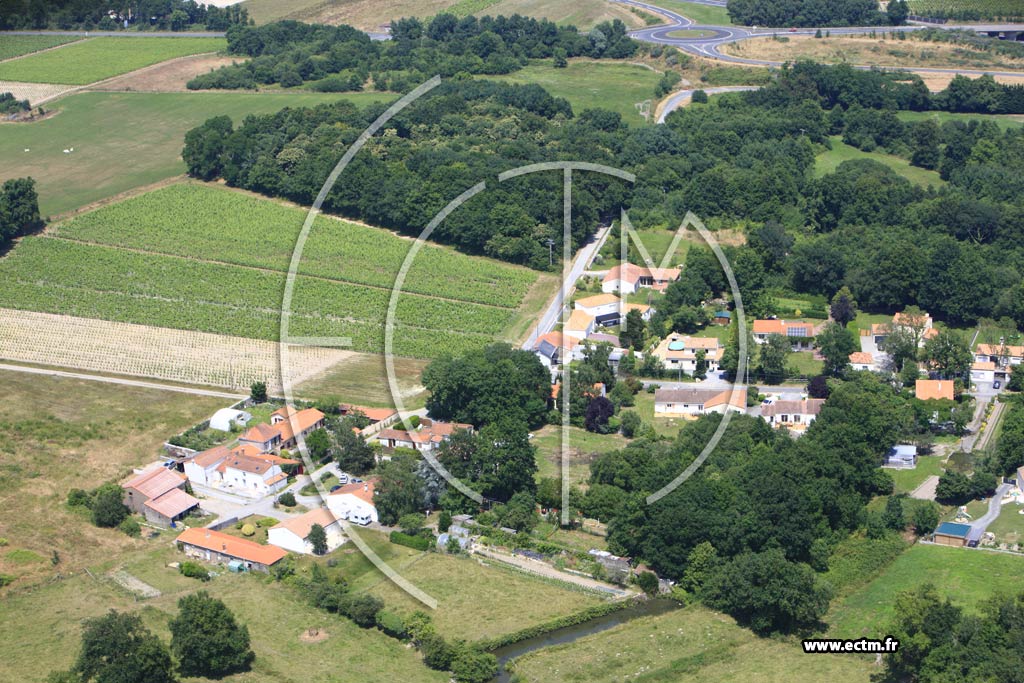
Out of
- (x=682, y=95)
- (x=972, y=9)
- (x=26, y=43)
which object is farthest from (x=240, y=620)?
(x=972, y=9)

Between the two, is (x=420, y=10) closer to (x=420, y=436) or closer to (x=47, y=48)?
(x=47, y=48)

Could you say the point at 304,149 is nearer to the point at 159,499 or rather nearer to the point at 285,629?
the point at 159,499

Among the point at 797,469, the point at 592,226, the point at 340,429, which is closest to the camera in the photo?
the point at 797,469

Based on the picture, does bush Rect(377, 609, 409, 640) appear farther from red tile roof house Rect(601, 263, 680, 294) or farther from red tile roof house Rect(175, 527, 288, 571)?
red tile roof house Rect(601, 263, 680, 294)

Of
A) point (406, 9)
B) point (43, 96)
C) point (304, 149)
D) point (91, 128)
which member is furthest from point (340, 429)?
point (406, 9)

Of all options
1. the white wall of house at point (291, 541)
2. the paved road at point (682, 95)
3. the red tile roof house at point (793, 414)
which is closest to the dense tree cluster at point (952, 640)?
the red tile roof house at point (793, 414)

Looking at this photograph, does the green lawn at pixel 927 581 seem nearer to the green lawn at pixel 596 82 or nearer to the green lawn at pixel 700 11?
the green lawn at pixel 596 82
